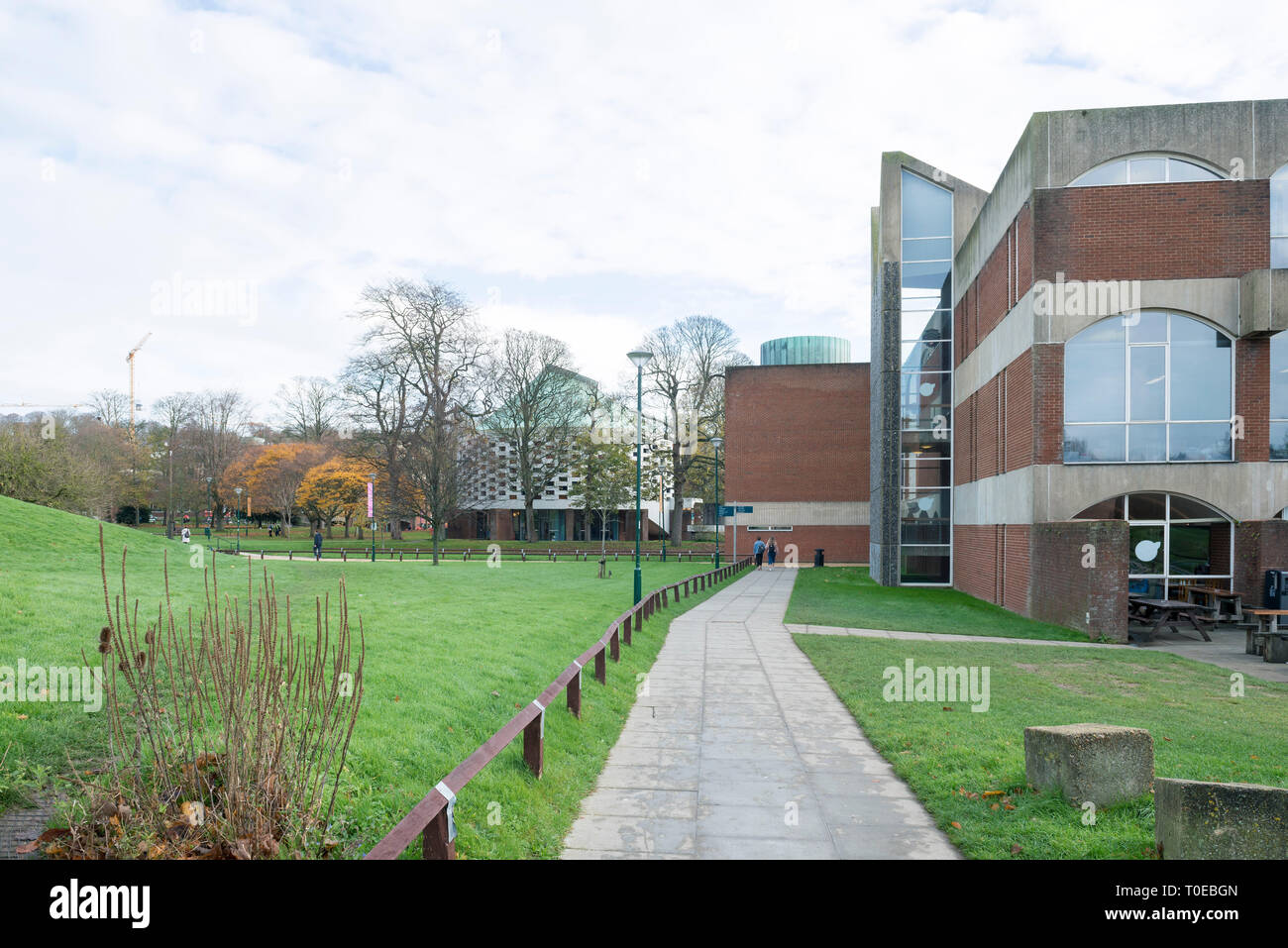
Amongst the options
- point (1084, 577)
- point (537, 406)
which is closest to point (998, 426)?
point (1084, 577)

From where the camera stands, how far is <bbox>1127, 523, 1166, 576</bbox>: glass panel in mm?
17594

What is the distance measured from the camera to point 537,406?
187 feet

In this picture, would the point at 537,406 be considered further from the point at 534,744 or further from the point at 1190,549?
the point at 534,744

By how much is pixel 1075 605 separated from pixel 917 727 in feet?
34.6

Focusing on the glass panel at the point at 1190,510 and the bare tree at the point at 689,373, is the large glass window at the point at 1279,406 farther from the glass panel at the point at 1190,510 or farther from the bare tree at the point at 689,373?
the bare tree at the point at 689,373

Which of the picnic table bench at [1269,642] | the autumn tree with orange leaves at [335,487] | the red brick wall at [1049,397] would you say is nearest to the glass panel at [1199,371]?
the red brick wall at [1049,397]

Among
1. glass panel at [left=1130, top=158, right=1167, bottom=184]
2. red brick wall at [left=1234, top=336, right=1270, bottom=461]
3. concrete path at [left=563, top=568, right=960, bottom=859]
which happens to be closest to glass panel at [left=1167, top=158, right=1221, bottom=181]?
glass panel at [left=1130, top=158, right=1167, bottom=184]

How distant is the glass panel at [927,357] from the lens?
27562mm

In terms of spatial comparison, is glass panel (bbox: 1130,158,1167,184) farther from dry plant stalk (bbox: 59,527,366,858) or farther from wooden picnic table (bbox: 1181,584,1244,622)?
dry plant stalk (bbox: 59,527,366,858)

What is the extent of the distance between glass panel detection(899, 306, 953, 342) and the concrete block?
83.7 ft

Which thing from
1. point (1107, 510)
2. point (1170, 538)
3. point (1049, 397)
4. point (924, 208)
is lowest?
point (1170, 538)

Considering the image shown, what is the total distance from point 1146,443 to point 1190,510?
1758mm

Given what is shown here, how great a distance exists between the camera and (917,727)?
7.57 metres
